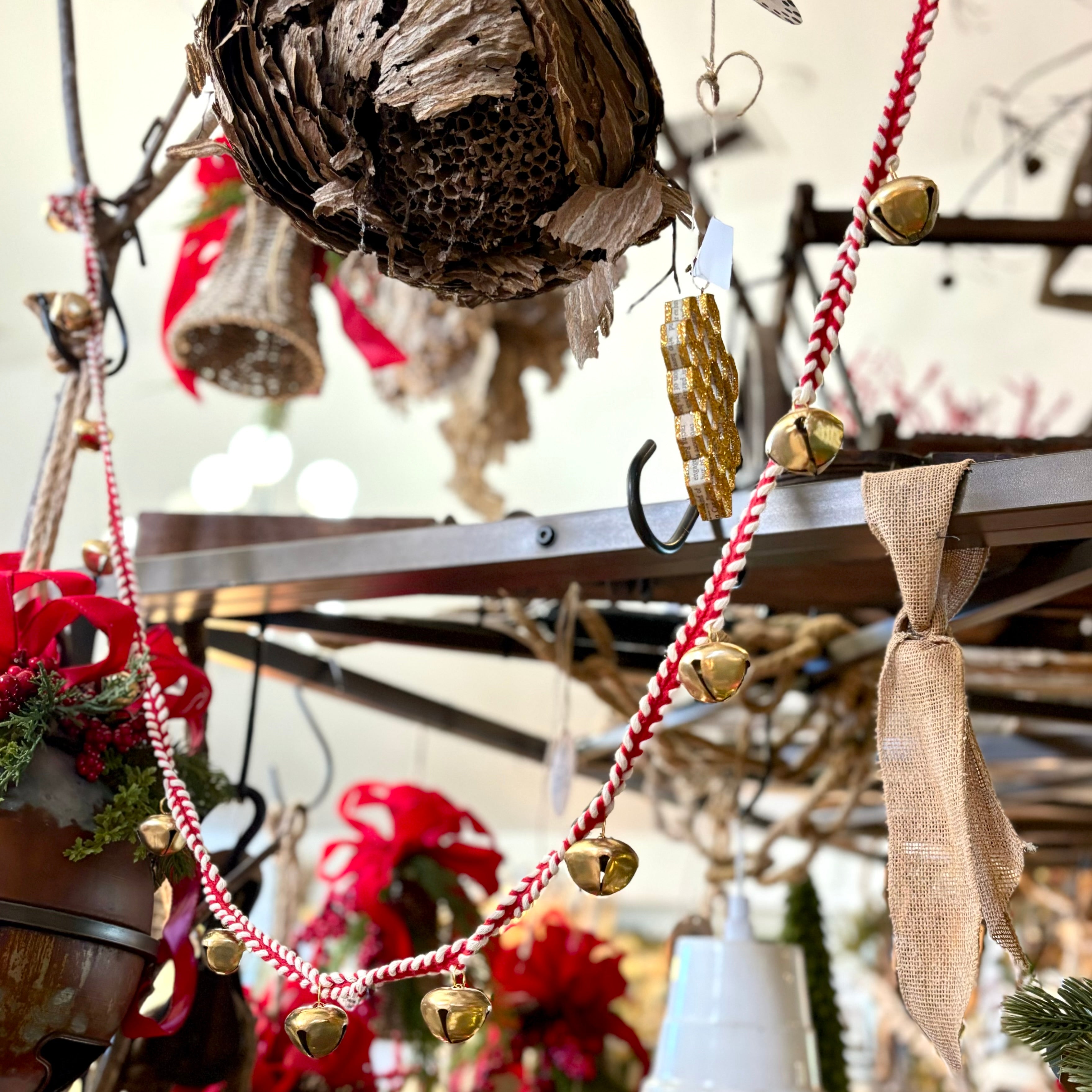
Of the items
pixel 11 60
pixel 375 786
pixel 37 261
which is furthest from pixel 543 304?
pixel 37 261

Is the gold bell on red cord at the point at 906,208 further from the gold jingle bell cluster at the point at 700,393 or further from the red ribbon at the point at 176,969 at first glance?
the red ribbon at the point at 176,969

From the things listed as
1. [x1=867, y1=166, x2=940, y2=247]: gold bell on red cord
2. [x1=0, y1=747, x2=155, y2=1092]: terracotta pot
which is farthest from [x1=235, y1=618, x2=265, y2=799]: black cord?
[x1=867, y1=166, x2=940, y2=247]: gold bell on red cord

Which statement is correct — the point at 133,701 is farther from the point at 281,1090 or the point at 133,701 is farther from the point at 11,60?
the point at 11,60

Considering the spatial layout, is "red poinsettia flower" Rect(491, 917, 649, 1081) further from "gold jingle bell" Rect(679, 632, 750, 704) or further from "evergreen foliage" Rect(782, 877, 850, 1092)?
"gold jingle bell" Rect(679, 632, 750, 704)

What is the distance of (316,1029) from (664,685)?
194mm

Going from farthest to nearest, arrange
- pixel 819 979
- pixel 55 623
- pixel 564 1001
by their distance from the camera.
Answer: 1. pixel 819 979
2. pixel 564 1001
3. pixel 55 623

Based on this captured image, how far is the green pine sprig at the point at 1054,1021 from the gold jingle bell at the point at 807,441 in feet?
0.78

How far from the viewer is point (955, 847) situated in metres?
0.43

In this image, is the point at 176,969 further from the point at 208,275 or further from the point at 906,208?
the point at 208,275

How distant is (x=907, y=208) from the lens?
1.14 feet

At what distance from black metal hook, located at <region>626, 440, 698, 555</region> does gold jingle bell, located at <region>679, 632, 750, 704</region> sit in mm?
141

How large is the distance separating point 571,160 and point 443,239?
65 millimetres

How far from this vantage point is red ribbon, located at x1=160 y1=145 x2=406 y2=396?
104cm

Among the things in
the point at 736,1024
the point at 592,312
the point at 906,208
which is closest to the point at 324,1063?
the point at 736,1024
